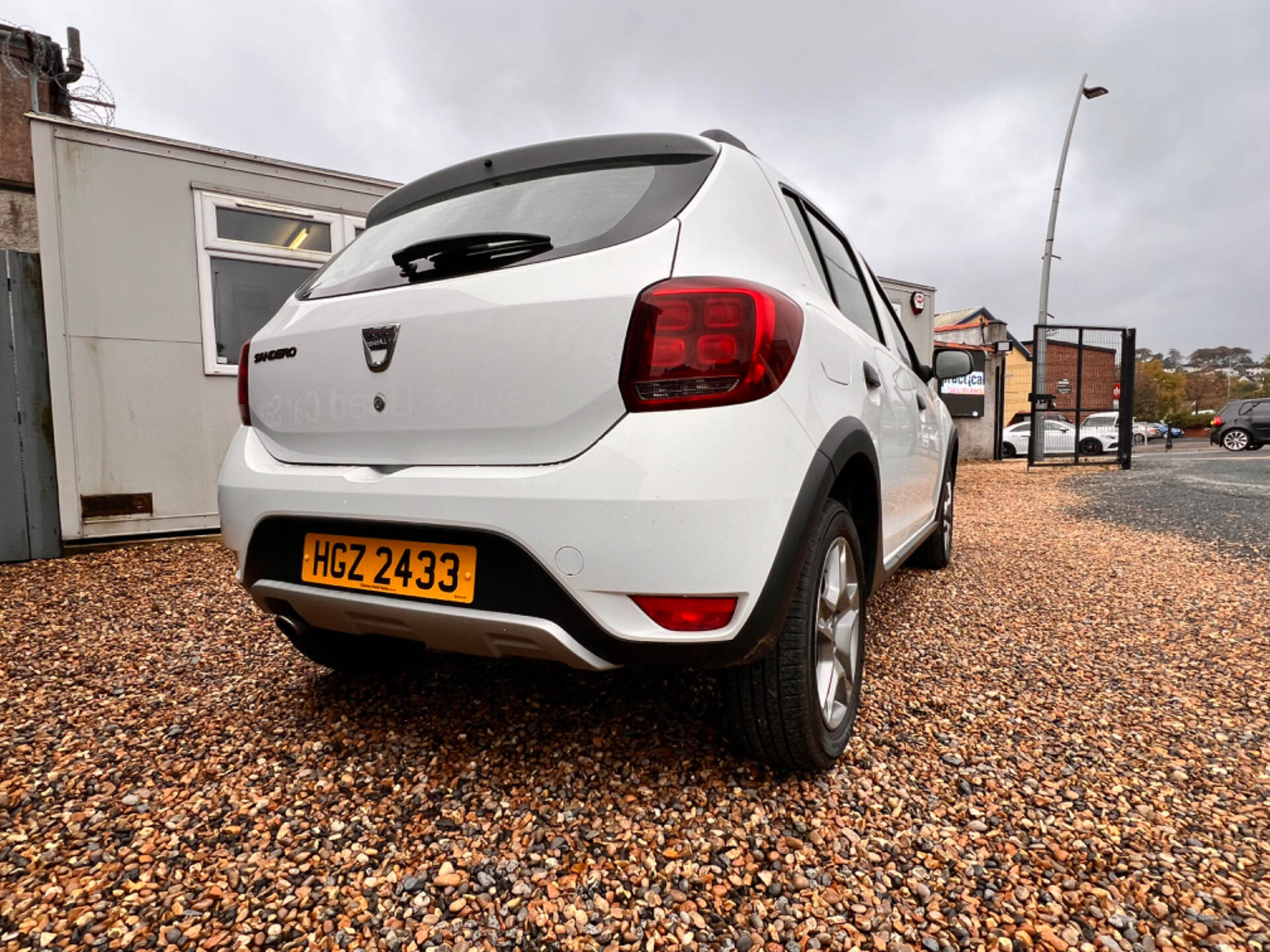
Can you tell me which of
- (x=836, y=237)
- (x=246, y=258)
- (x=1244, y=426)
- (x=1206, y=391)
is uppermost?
(x=1206, y=391)

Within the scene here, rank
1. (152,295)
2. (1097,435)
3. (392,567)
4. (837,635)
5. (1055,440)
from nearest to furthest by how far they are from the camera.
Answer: (392,567) → (837,635) → (152,295) → (1055,440) → (1097,435)

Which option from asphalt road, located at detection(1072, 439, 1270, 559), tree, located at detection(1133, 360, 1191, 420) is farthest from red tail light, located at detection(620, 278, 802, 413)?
tree, located at detection(1133, 360, 1191, 420)

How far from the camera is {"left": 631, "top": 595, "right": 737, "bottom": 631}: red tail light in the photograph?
141 cm

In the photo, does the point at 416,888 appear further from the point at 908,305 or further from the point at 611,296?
the point at 908,305

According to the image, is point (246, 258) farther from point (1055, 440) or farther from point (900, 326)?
point (1055, 440)

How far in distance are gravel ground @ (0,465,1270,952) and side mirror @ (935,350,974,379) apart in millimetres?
1513

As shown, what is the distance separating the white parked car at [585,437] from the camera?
1.41 m

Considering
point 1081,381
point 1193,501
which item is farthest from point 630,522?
point 1081,381

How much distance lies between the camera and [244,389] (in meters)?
2.06

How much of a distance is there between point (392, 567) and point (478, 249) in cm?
75

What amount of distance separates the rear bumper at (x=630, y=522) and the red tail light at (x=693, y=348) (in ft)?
0.12

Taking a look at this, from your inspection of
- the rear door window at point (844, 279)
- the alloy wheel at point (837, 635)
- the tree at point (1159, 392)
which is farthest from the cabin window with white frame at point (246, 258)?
the tree at point (1159, 392)

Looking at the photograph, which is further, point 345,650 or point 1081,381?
point 1081,381

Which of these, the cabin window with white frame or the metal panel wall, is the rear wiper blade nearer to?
the cabin window with white frame
